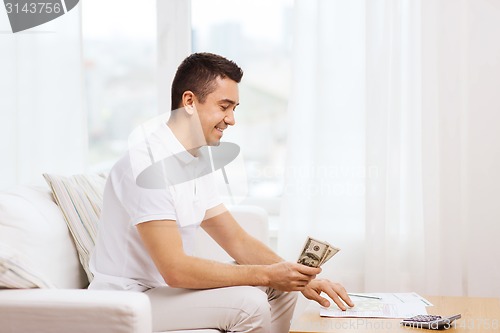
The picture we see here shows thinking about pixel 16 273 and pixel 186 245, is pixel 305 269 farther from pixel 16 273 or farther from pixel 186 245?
pixel 16 273

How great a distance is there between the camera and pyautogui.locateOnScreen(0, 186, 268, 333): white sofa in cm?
182

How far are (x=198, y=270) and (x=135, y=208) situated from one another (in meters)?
0.25

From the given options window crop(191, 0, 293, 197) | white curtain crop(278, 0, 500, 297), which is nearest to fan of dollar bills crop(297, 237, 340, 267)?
white curtain crop(278, 0, 500, 297)

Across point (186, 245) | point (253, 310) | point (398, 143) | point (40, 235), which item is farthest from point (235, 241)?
point (398, 143)

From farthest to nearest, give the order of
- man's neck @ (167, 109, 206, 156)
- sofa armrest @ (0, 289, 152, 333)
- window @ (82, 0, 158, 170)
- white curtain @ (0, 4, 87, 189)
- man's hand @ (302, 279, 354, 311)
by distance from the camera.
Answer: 1. window @ (82, 0, 158, 170)
2. white curtain @ (0, 4, 87, 189)
3. man's neck @ (167, 109, 206, 156)
4. man's hand @ (302, 279, 354, 311)
5. sofa armrest @ (0, 289, 152, 333)

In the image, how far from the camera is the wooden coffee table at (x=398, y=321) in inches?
81.3

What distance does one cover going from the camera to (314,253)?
2.28 metres

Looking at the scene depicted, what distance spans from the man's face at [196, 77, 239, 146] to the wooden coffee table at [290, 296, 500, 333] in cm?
65

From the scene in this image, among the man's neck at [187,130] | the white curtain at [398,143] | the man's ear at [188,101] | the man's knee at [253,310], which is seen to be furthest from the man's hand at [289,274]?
the white curtain at [398,143]

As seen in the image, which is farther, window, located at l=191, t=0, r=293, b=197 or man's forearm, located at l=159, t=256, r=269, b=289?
window, located at l=191, t=0, r=293, b=197

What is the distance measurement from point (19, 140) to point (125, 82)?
2.03ft

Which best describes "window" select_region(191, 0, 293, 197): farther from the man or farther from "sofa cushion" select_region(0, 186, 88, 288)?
"sofa cushion" select_region(0, 186, 88, 288)

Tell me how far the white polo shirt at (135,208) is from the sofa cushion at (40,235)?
0.10 metres

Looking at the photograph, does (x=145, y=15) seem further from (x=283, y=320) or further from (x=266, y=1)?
(x=283, y=320)
